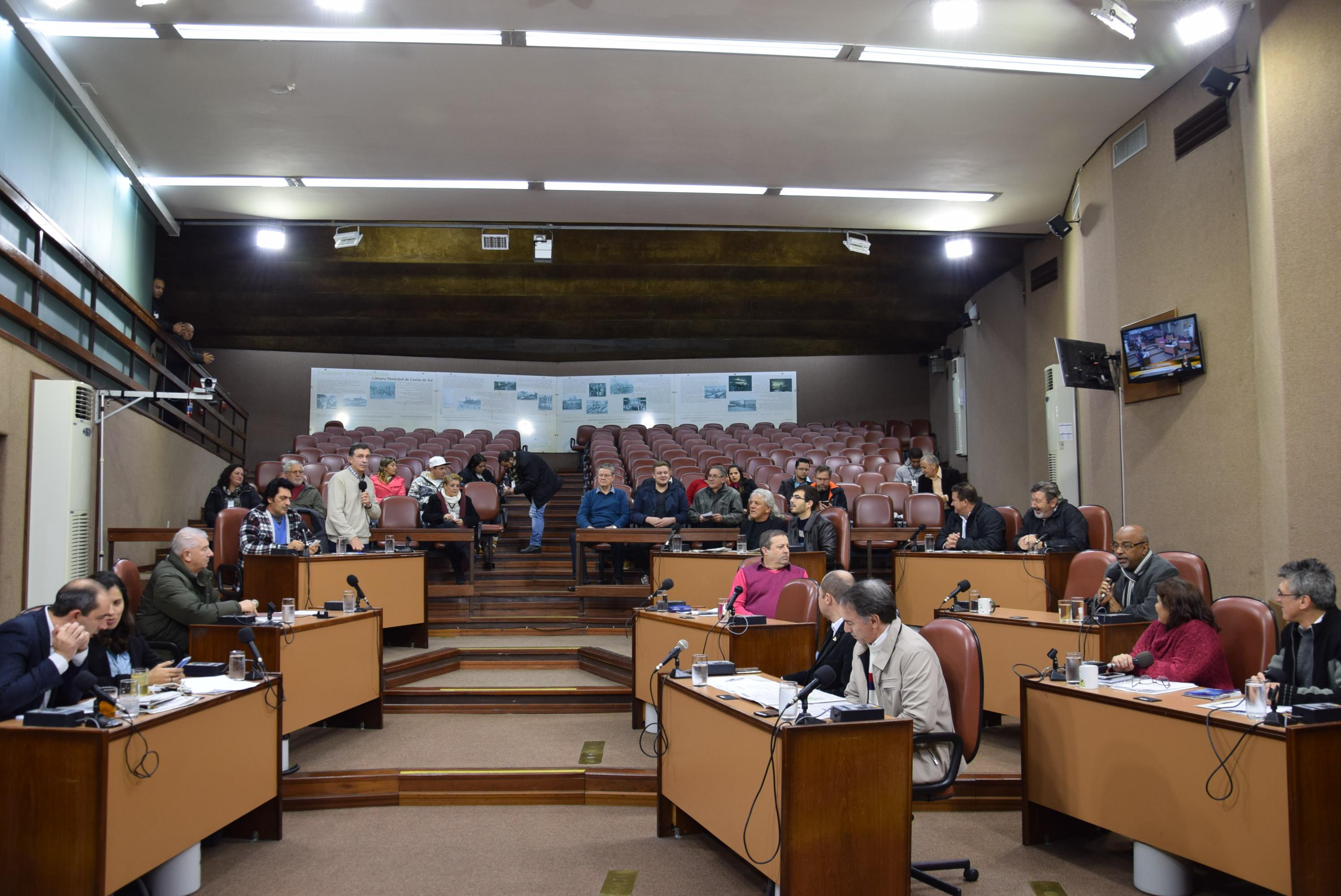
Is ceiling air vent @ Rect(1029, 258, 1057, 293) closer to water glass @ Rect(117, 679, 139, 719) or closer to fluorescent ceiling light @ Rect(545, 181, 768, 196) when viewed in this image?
fluorescent ceiling light @ Rect(545, 181, 768, 196)

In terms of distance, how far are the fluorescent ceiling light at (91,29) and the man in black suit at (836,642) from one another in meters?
5.43

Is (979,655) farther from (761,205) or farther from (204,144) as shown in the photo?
(204,144)

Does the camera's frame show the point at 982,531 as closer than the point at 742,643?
No

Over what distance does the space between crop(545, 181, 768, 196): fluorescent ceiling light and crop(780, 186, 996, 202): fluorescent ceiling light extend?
35 centimetres

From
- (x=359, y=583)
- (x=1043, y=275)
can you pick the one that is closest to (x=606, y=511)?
(x=359, y=583)

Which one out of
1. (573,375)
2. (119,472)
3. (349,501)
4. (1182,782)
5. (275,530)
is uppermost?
(573,375)

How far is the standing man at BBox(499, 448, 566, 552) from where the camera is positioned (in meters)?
8.70

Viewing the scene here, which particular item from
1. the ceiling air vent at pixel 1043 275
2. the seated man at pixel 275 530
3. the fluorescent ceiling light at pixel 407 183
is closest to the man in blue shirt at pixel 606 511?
the seated man at pixel 275 530

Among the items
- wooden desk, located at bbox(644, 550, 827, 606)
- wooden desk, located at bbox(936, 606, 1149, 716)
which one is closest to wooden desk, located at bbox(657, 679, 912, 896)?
wooden desk, located at bbox(936, 606, 1149, 716)

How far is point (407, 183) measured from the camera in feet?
27.4

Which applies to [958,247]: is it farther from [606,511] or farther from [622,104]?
[606,511]

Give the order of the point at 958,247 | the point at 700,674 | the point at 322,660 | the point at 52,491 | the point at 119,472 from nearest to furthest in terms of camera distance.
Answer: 1. the point at 700,674
2. the point at 322,660
3. the point at 52,491
4. the point at 119,472
5. the point at 958,247

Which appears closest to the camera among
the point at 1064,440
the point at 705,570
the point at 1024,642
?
the point at 1024,642

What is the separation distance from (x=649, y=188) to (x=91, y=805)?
6891 mm
